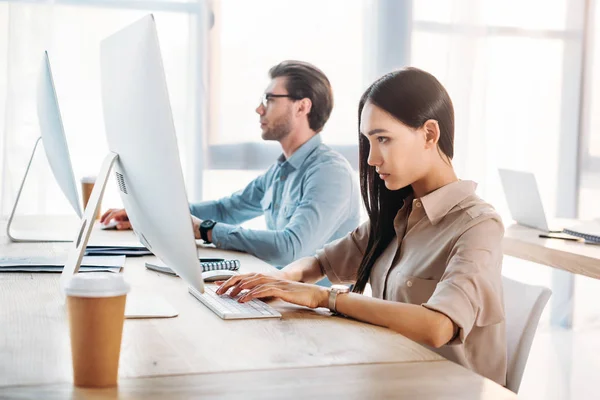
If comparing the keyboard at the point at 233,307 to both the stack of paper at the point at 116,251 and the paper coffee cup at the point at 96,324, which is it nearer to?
the paper coffee cup at the point at 96,324

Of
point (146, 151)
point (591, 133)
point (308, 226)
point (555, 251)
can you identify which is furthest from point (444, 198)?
point (591, 133)

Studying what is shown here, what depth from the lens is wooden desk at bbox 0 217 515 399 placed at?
39.1 inches

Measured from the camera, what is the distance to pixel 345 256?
1.96 metres

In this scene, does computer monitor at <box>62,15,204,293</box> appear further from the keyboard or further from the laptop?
the laptop

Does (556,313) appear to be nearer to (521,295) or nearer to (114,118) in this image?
(521,295)

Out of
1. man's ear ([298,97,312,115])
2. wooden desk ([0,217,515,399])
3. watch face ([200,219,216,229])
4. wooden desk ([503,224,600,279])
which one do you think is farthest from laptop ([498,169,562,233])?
wooden desk ([0,217,515,399])

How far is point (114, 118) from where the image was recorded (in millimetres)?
1475

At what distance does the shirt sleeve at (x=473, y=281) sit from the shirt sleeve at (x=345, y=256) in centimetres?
42

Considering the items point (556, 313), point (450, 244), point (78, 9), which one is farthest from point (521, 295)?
point (556, 313)

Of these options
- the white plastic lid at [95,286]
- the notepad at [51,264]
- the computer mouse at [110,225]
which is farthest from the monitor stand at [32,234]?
the white plastic lid at [95,286]

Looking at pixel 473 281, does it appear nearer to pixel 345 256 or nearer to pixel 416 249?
pixel 416 249

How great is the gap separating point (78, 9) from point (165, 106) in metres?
2.74

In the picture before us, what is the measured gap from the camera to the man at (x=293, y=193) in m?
2.38

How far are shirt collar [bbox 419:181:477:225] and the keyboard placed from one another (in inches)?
15.8
